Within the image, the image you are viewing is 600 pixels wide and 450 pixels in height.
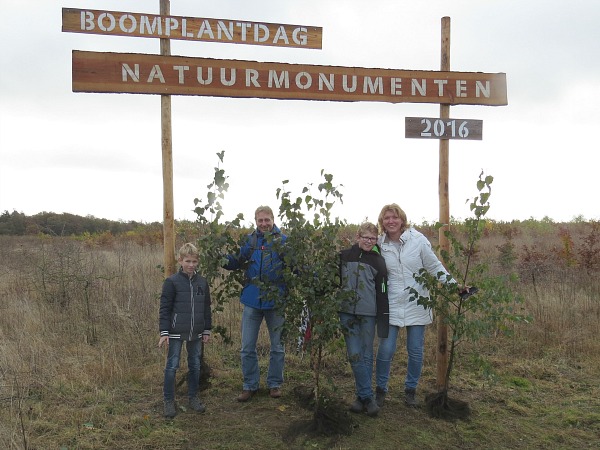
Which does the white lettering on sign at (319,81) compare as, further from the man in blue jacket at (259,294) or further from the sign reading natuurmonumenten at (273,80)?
the man in blue jacket at (259,294)

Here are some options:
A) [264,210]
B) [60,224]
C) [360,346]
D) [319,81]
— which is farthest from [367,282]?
[60,224]

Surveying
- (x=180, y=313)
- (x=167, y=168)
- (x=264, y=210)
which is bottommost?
(x=180, y=313)

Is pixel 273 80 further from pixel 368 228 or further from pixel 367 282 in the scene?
pixel 367 282

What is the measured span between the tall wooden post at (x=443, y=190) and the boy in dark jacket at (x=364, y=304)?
920mm

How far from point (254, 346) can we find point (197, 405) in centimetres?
73

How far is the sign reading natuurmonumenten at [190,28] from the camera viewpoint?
507cm

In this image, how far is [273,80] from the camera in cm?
549

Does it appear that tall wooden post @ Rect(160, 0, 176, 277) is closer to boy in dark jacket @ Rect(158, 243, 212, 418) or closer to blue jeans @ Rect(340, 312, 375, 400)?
boy in dark jacket @ Rect(158, 243, 212, 418)

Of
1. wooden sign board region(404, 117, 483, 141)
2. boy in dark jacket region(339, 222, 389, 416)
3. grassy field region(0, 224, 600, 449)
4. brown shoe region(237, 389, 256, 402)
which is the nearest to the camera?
grassy field region(0, 224, 600, 449)

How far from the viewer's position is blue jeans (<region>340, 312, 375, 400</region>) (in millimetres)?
4539

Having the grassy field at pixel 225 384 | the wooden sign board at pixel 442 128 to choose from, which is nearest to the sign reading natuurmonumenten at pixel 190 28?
the wooden sign board at pixel 442 128

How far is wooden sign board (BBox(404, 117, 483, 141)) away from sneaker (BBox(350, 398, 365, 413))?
261 centimetres

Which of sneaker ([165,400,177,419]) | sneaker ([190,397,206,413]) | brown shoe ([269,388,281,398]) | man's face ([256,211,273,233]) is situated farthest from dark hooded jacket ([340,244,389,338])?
sneaker ([165,400,177,419])

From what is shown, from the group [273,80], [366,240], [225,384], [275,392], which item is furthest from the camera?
[225,384]
